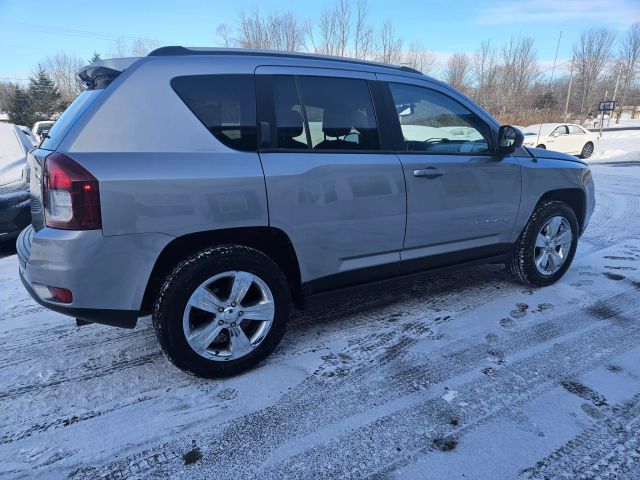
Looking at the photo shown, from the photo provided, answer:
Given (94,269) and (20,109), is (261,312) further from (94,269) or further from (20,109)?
(20,109)

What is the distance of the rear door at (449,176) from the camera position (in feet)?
10.5

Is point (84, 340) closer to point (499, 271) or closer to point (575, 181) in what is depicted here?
point (499, 271)

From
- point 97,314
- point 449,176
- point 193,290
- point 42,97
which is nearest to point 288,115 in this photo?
point 193,290

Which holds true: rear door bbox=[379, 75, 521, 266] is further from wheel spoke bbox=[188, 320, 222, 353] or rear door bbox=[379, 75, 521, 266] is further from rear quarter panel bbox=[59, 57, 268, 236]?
wheel spoke bbox=[188, 320, 222, 353]

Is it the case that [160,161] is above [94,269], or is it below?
above

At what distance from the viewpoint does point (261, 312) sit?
274 cm

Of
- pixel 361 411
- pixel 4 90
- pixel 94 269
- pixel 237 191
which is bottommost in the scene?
pixel 361 411

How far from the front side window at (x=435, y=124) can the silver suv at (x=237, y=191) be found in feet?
0.04

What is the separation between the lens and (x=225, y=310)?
8.60 ft

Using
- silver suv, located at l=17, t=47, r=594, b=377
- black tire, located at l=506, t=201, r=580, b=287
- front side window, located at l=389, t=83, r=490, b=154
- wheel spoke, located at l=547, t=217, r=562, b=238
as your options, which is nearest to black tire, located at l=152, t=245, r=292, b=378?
silver suv, located at l=17, t=47, r=594, b=377

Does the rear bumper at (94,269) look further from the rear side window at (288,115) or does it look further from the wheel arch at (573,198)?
the wheel arch at (573,198)

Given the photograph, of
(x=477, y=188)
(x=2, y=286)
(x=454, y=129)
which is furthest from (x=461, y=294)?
(x=2, y=286)

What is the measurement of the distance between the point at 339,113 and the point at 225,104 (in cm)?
79

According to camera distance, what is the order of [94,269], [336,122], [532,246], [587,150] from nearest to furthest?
1. [94,269]
2. [336,122]
3. [532,246]
4. [587,150]
